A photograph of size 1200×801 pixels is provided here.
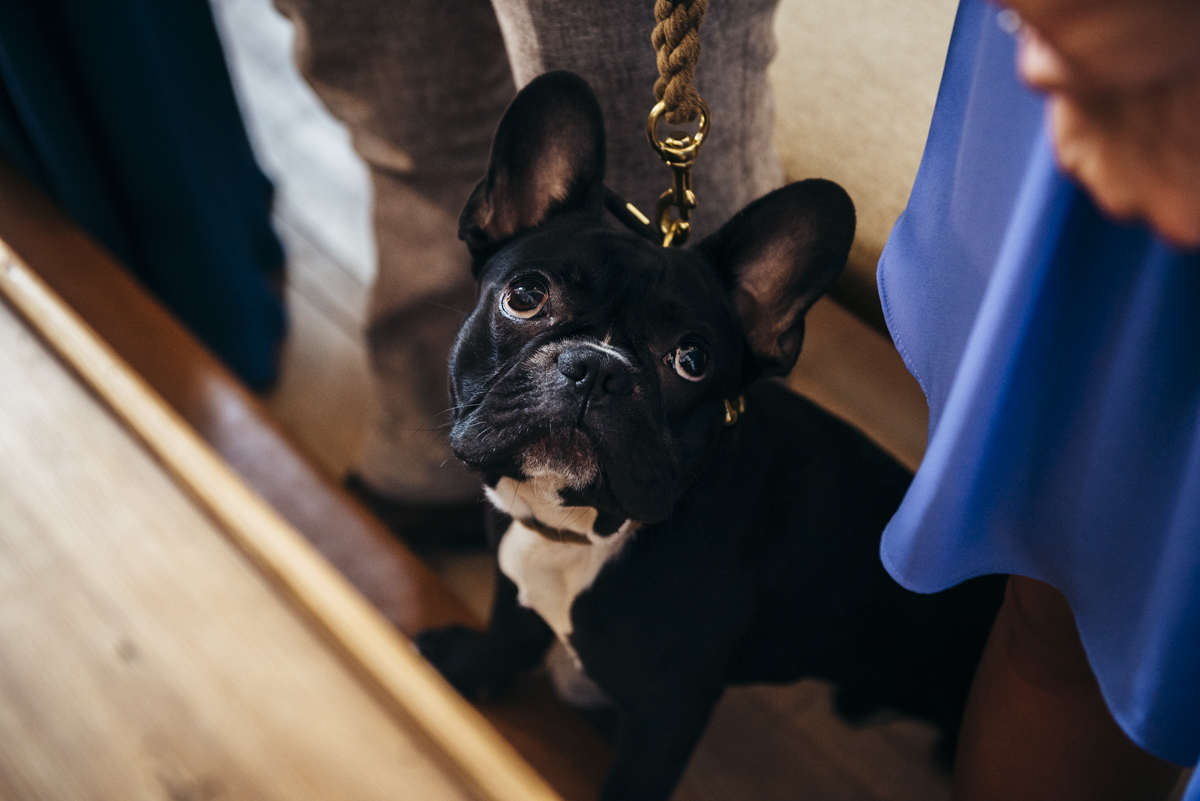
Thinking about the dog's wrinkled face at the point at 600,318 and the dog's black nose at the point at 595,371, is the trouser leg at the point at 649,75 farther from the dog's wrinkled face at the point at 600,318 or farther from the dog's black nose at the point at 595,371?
the dog's black nose at the point at 595,371

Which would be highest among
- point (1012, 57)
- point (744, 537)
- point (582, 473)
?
point (1012, 57)

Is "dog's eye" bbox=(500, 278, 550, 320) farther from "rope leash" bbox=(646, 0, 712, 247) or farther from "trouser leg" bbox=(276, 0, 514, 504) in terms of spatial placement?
"trouser leg" bbox=(276, 0, 514, 504)

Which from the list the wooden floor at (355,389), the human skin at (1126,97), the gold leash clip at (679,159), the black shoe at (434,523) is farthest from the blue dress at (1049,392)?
the black shoe at (434,523)

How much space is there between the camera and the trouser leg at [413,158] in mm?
1017

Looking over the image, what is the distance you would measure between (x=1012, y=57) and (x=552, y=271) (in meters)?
0.35

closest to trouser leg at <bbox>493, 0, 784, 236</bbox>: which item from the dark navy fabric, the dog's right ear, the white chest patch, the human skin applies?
the dog's right ear

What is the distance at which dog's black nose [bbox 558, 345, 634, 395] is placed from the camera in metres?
0.64

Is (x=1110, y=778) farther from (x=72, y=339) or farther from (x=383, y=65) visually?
(x=72, y=339)

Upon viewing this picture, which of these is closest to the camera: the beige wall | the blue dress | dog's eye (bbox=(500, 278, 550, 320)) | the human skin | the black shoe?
the human skin

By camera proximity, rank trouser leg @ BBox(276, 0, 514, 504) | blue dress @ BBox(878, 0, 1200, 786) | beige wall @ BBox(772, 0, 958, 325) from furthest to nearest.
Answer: trouser leg @ BBox(276, 0, 514, 504) → beige wall @ BBox(772, 0, 958, 325) → blue dress @ BBox(878, 0, 1200, 786)

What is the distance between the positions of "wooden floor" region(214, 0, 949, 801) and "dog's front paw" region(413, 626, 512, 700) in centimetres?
19

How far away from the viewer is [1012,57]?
452mm

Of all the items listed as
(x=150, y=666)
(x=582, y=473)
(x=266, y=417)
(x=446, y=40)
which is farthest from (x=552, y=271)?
(x=266, y=417)

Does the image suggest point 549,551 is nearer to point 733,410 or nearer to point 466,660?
point 733,410
